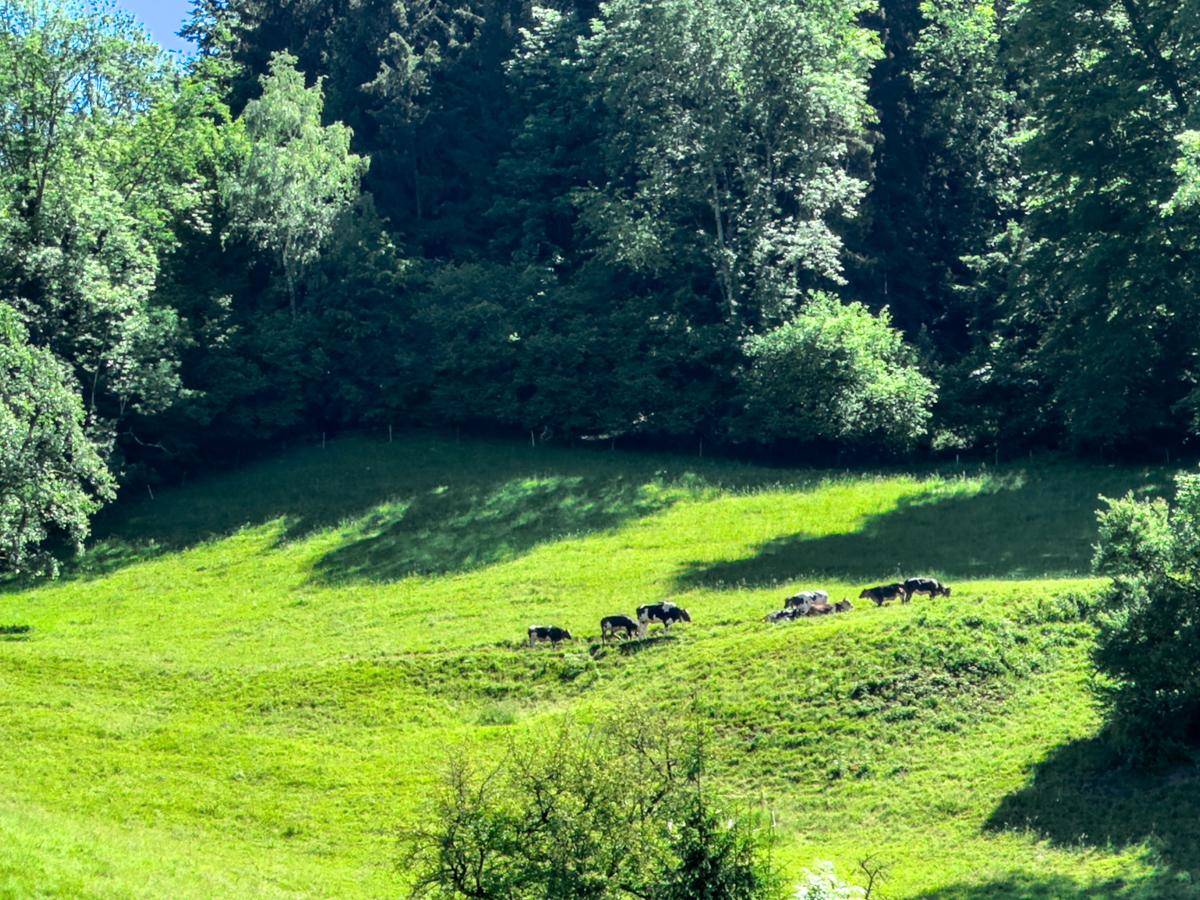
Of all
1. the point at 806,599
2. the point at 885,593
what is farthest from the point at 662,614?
the point at 885,593

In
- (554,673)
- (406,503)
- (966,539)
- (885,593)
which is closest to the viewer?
(554,673)

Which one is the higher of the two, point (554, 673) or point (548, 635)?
point (548, 635)

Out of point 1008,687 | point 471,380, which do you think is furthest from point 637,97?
point 1008,687

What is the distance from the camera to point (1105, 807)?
3222cm

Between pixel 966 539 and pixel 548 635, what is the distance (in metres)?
17.4

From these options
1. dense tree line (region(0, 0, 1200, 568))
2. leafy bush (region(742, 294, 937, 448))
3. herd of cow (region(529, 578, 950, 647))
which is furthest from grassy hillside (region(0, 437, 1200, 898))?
dense tree line (region(0, 0, 1200, 568))

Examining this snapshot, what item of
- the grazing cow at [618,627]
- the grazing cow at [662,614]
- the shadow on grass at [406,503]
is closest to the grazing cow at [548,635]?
the grazing cow at [618,627]

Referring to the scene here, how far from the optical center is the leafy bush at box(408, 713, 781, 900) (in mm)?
23047

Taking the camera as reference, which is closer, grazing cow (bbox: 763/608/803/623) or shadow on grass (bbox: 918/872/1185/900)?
shadow on grass (bbox: 918/872/1185/900)

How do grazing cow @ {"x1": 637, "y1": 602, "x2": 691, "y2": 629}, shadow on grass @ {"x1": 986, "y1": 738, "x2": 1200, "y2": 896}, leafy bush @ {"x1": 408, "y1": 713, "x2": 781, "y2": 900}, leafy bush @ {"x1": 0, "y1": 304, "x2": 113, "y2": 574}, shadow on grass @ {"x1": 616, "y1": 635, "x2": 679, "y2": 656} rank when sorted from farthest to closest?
leafy bush @ {"x1": 0, "y1": 304, "x2": 113, "y2": 574} → grazing cow @ {"x1": 637, "y1": 602, "x2": 691, "y2": 629} → shadow on grass @ {"x1": 616, "y1": 635, "x2": 679, "y2": 656} → shadow on grass @ {"x1": 986, "y1": 738, "x2": 1200, "y2": 896} → leafy bush @ {"x1": 408, "y1": 713, "x2": 781, "y2": 900}

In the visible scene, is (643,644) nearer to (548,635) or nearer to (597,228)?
(548,635)

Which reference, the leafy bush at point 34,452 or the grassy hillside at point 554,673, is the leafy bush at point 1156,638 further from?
the leafy bush at point 34,452

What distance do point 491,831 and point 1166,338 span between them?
164ft

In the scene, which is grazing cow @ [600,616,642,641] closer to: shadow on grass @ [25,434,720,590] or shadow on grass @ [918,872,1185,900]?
shadow on grass @ [25,434,720,590]
